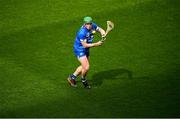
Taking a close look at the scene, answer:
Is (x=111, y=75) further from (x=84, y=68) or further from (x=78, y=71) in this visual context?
(x=84, y=68)

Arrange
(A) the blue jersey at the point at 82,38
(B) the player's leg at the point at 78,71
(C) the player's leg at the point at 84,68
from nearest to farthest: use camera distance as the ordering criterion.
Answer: (A) the blue jersey at the point at 82,38 → (C) the player's leg at the point at 84,68 → (B) the player's leg at the point at 78,71

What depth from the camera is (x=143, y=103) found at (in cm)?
1451

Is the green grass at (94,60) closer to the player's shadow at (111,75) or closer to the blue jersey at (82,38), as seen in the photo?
the player's shadow at (111,75)

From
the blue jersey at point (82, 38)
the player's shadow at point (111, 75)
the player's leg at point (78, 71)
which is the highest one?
the blue jersey at point (82, 38)

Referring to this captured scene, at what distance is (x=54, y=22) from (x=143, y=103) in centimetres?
780

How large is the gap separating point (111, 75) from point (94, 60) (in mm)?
1393

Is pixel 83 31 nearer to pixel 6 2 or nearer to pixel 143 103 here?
pixel 143 103

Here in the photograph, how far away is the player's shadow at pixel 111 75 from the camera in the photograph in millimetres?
16278

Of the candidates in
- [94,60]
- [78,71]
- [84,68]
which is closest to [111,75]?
[94,60]

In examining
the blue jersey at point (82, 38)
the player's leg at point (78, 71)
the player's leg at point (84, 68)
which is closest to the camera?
the blue jersey at point (82, 38)

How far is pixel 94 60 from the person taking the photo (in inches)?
699

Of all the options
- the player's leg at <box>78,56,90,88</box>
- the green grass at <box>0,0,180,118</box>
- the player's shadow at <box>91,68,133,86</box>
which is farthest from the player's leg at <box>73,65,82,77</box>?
the player's shadow at <box>91,68,133,86</box>

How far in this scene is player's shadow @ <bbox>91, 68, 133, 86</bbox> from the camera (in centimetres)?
1628

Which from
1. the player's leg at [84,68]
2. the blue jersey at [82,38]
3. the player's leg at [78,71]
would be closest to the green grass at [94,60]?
the player's leg at [84,68]
